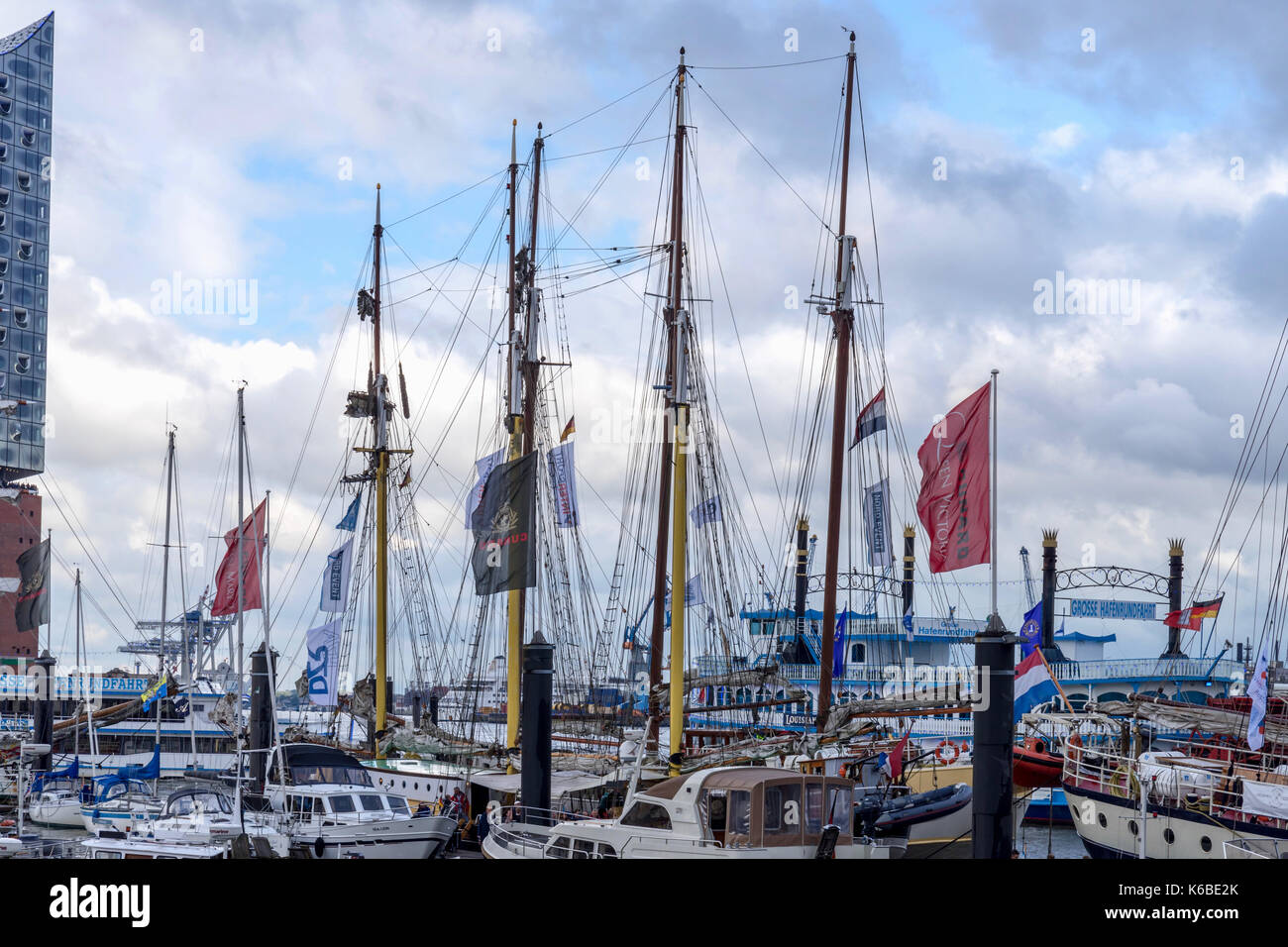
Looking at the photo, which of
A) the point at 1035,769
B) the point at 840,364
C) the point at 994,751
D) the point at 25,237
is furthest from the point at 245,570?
the point at 25,237

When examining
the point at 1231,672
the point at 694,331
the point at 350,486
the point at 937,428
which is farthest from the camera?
the point at 1231,672

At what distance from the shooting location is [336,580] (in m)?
47.2

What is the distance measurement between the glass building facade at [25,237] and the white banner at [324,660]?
3435 inches

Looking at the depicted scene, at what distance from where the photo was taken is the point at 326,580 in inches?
1859

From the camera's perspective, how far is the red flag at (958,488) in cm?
2425

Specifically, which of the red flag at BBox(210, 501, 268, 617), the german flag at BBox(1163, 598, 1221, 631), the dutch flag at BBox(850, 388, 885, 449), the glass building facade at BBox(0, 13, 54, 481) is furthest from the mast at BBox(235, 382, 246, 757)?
the glass building facade at BBox(0, 13, 54, 481)

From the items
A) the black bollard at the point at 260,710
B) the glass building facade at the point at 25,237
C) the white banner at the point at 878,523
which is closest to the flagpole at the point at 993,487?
the white banner at the point at 878,523

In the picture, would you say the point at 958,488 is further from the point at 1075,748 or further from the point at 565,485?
the point at 565,485

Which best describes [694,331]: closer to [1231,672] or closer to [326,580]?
[326,580]

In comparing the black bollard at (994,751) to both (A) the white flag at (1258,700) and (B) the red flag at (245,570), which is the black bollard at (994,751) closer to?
(A) the white flag at (1258,700)
